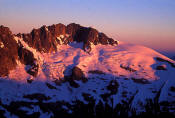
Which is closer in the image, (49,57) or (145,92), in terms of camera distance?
(145,92)

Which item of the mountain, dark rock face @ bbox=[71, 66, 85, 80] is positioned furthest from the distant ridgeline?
dark rock face @ bbox=[71, 66, 85, 80]

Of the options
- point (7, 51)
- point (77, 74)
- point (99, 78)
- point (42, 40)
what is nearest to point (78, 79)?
point (77, 74)

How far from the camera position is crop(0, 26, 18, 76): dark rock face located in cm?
8644

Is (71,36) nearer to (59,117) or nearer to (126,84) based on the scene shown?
(126,84)

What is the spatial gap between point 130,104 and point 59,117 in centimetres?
2466

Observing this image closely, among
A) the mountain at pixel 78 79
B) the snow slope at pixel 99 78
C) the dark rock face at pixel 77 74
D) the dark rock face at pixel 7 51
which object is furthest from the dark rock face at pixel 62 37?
the dark rock face at pixel 77 74

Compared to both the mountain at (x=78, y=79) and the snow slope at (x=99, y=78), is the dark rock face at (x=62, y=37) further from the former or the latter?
the snow slope at (x=99, y=78)

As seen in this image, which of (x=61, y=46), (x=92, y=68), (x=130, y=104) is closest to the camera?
(x=130, y=104)

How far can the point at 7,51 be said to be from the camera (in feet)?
296

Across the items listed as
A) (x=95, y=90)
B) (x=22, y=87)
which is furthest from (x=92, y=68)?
(x=22, y=87)

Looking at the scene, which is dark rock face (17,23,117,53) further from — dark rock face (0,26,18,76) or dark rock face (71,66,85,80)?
dark rock face (71,66,85,80)

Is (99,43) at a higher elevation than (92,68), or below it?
higher

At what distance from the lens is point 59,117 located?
256ft

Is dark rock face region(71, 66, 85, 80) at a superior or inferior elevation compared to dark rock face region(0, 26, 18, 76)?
inferior
